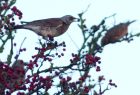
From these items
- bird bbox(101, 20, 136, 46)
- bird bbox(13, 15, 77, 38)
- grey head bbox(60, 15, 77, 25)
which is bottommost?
bird bbox(13, 15, 77, 38)

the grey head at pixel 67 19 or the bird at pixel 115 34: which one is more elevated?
the bird at pixel 115 34

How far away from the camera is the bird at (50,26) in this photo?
29.2 ft

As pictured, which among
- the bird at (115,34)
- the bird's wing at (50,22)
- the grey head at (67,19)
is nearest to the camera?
the bird's wing at (50,22)

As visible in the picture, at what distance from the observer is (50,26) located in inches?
382

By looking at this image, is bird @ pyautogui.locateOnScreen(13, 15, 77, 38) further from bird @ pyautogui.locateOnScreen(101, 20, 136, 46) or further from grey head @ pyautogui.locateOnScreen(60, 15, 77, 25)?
bird @ pyautogui.locateOnScreen(101, 20, 136, 46)

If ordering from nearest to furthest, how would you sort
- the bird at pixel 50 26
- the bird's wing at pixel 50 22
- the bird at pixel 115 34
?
the bird at pixel 50 26
the bird's wing at pixel 50 22
the bird at pixel 115 34

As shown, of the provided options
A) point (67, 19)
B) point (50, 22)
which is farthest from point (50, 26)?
point (67, 19)

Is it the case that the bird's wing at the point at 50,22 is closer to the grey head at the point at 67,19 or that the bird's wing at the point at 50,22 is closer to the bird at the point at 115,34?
the grey head at the point at 67,19

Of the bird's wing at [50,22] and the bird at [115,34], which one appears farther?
the bird at [115,34]

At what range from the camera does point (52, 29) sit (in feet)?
31.5

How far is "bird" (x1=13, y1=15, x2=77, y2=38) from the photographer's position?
8891 mm

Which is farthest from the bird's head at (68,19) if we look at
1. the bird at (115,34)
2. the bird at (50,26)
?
the bird at (115,34)

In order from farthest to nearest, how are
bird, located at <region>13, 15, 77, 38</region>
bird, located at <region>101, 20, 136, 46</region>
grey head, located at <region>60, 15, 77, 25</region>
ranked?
bird, located at <region>101, 20, 136, 46</region> → grey head, located at <region>60, 15, 77, 25</region> → bird, located at <region>13, 15, 77, 38</region>

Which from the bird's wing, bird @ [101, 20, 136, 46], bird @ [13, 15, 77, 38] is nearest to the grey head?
bird @ [13, 15, 77, 38]
